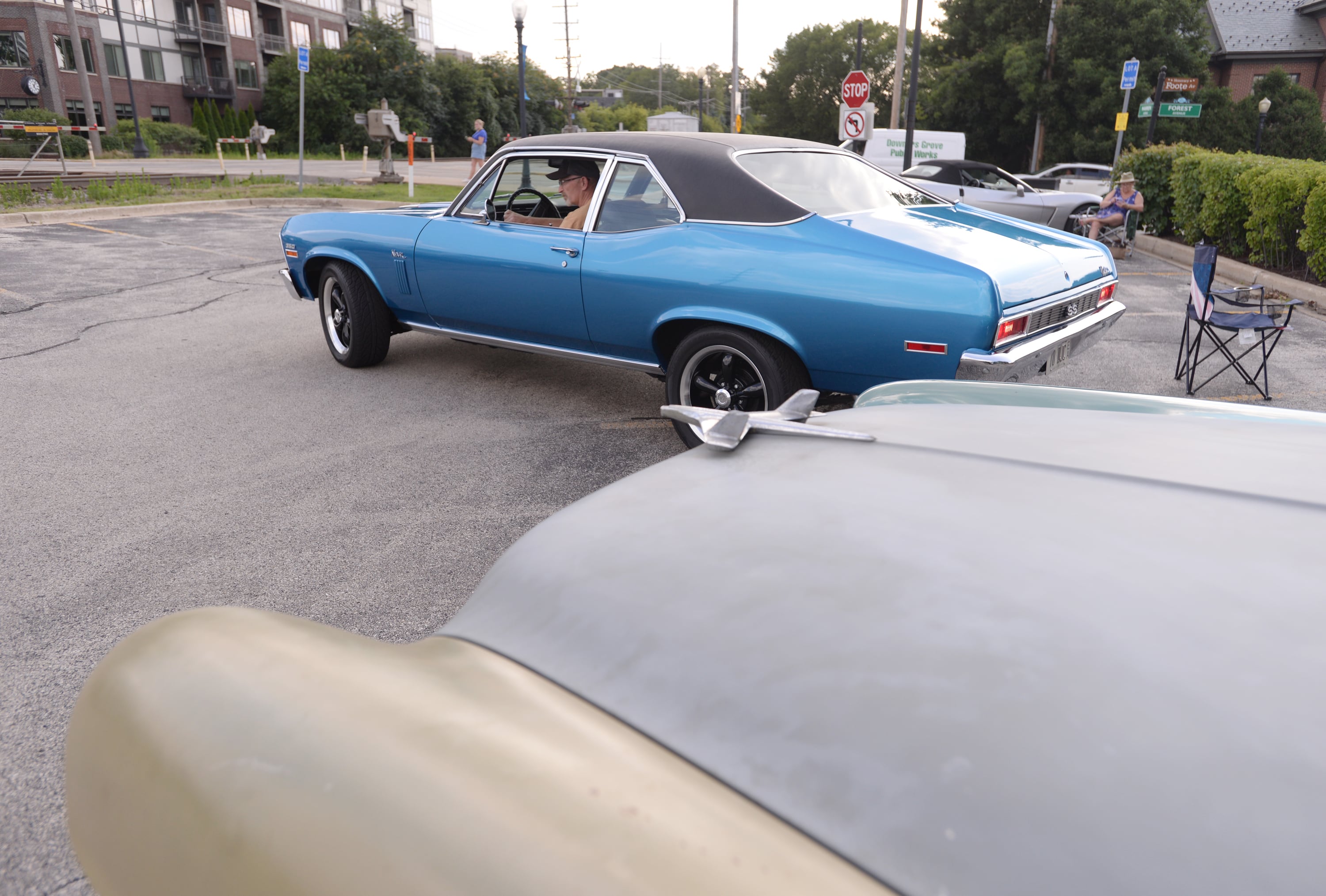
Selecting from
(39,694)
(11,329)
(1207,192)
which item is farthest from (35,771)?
(1207,192)

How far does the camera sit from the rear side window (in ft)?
15.2

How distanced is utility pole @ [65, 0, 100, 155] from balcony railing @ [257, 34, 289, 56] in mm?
12728

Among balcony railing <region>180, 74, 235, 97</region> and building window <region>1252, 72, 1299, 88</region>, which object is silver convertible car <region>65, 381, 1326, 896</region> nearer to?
building window <region>1252, 72, 1299, 88</region>

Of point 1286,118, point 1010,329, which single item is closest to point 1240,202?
point 1010,329

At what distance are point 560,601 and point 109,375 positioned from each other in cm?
615

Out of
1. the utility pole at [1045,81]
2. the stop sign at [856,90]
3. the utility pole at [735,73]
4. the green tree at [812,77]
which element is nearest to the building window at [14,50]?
the utility pole at [735,73]

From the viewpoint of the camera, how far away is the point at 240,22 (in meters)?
52.9

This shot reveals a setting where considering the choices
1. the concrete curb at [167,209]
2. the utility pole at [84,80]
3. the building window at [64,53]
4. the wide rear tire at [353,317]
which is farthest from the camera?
the building window at [64,53]

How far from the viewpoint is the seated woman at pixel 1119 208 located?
12.9 metres

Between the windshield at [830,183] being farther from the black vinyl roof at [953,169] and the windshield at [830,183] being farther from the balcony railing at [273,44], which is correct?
the balcony railing at [273,44]

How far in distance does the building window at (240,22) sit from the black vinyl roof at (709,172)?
57294 mm

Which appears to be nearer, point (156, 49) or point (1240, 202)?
point (1240, 202)

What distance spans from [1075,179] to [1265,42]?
944 inches

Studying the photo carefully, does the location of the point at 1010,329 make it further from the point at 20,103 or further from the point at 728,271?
the point at 20,103
